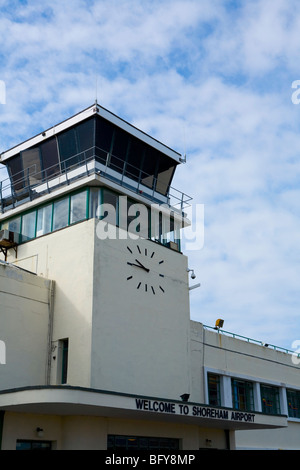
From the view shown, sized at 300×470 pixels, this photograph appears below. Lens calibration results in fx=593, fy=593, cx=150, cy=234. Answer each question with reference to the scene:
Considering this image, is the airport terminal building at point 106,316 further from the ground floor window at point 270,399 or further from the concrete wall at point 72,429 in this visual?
the ground floor window at point 270,399

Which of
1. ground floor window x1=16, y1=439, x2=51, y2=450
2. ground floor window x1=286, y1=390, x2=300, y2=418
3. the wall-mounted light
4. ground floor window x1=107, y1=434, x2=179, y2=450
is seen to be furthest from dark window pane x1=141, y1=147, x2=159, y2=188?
ground floor window x1=286, y1=390, x2=300, y2=418

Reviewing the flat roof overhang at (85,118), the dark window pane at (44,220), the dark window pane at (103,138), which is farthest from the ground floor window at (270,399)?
the dark window pane at (103,138)

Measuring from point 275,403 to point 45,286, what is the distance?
14243 mm

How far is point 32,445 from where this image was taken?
18.2 meters

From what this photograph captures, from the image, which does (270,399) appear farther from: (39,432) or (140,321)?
(39,432)

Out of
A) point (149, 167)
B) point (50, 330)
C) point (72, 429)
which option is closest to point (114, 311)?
point (50, 330)

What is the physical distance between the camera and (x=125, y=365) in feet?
68.3

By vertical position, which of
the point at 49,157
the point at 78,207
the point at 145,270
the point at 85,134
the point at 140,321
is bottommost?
the point at 140,321

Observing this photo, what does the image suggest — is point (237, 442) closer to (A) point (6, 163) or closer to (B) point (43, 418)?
(B) point (43, 418)

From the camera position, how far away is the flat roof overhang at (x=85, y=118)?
77.5 feet

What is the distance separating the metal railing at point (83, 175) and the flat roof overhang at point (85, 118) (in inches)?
40.4

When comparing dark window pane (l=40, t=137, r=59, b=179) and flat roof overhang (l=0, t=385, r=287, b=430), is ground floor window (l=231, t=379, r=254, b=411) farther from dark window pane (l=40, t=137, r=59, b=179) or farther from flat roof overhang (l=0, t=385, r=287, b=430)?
dark window pane (l=40, t=137, r=59, b=179)

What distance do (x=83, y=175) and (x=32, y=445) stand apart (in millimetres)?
10295

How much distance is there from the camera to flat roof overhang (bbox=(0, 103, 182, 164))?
23609 millimetres
